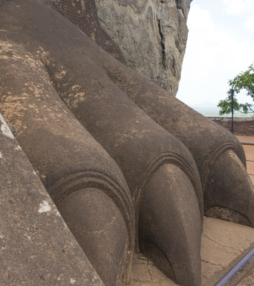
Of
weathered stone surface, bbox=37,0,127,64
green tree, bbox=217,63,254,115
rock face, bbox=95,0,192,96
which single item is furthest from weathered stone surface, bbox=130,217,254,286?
green tree, bbox=217,63,254,115

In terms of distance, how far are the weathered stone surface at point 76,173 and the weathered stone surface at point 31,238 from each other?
1.39 feet

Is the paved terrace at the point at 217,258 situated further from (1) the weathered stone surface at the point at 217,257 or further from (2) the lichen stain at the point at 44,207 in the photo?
(2) the lichen stain at the point at 44,207

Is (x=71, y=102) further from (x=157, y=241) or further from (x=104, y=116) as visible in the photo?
(x=157, y=241)

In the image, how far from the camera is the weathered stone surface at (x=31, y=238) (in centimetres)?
69

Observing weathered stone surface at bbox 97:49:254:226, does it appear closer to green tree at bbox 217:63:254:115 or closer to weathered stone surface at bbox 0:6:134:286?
weathered stone surface at bbox 0:6:134:286

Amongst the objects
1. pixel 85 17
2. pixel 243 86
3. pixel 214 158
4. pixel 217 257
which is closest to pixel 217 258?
pixel 217 257

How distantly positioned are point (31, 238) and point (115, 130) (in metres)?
1.25

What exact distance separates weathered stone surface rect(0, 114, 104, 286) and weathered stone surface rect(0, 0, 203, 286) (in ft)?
1.43

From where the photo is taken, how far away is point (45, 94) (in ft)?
5.82

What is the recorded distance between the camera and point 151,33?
4.93 metres

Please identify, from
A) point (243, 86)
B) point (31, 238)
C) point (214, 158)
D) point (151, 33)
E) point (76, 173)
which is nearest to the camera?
point (31, 238)

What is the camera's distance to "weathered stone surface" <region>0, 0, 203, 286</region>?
1627mm

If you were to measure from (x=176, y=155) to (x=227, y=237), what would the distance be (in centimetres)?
88

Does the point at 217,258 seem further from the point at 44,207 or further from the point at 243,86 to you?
the point at 243,86
